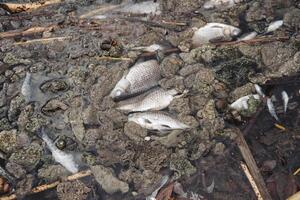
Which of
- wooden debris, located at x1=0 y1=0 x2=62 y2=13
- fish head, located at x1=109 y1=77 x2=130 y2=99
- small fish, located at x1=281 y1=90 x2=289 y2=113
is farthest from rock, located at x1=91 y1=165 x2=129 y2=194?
wooden debris, located at x1=0 y1=0 x2=62 y2=13

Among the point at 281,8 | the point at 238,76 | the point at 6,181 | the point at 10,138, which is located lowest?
the point at 6,181

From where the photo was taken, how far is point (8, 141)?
11.9ft

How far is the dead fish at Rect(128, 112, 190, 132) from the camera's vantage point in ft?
11.8

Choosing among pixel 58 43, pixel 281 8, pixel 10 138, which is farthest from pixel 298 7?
pixel 10 138

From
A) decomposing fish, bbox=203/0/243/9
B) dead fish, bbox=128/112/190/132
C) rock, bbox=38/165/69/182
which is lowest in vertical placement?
rock, bbox=38/165/69/182

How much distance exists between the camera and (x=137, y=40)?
14.1ft

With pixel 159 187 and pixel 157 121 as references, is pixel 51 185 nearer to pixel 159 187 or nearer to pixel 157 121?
pixel 159 187

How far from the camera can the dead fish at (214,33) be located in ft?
13.7

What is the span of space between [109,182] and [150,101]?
832mm

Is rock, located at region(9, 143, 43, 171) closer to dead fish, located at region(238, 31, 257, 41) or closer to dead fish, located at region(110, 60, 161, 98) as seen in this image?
dead fish, located at region(110, 60, 161, 98)

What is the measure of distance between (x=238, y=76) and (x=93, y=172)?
1.60 meters

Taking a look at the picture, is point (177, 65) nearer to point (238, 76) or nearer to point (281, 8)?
point (238, 76)

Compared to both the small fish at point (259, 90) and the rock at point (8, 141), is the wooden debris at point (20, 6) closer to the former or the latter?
the rock at point (8, 141)

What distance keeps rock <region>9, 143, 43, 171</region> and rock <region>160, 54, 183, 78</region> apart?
1355 millimetres
